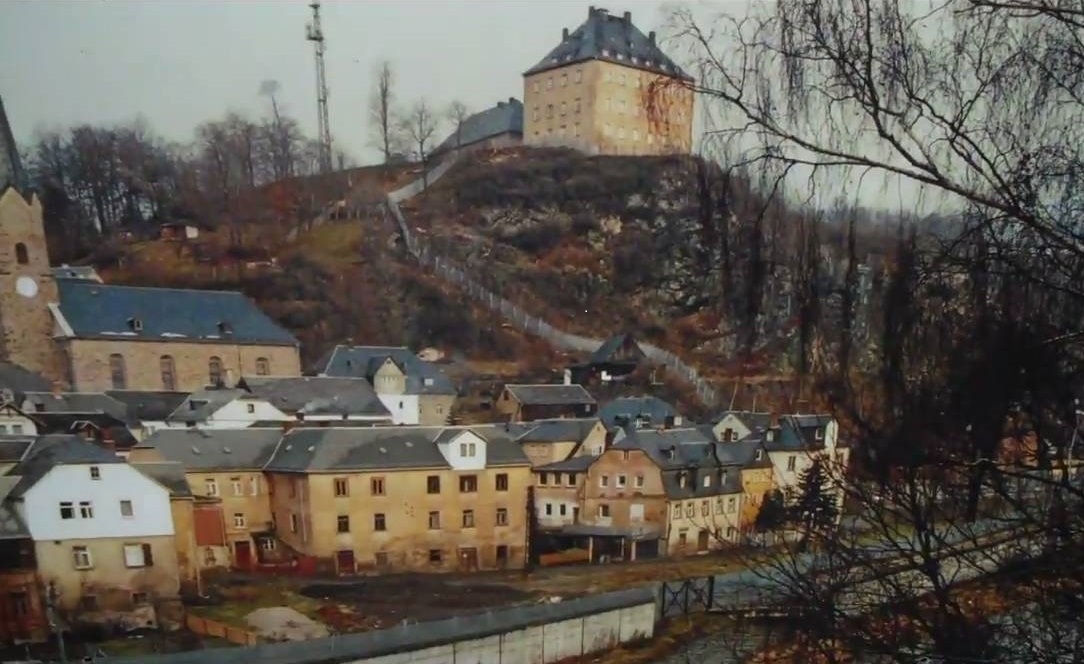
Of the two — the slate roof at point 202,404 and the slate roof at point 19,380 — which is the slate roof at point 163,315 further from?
the slate roof at point 202,404

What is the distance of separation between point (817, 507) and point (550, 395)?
1589 centimetres

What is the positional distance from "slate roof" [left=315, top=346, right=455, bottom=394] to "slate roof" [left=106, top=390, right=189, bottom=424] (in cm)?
398

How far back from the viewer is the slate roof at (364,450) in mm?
12914

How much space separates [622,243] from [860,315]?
25034mm

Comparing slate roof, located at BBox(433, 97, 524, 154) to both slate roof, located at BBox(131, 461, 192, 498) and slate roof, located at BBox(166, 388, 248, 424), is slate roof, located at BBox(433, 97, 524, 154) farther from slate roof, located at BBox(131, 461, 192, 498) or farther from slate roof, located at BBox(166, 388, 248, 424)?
slate roof, located at BBox(131, 461, 192, 498)

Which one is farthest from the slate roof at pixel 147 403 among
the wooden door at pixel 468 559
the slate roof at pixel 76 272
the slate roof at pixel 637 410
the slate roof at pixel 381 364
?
the slate roof at pixel 637 410

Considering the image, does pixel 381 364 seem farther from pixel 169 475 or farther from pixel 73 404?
pixel 169 475

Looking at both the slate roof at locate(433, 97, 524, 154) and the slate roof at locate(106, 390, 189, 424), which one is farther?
the slate roof at locate(433, 97, 524, 154)

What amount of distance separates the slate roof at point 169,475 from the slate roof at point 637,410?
9995mm

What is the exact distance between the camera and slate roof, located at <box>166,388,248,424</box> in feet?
48.6

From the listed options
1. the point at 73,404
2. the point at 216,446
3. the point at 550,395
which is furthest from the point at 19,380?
the point at 550,395

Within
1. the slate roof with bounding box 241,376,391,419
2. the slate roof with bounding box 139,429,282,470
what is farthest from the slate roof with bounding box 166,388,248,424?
the slate roof with bounding box 139,429,282,470

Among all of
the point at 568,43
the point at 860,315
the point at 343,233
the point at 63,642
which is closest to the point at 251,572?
the point at 63,642

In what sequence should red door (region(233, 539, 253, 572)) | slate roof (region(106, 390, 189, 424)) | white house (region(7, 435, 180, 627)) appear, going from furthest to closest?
slate roof (region(106, 390, 189, 424)), red door (region(233, 539, 253, 572)), white house (region(7, 435, 180, 627))
